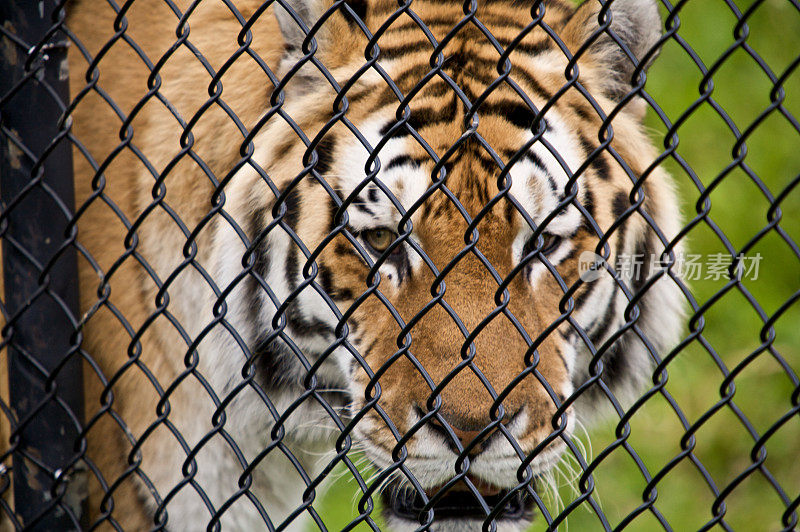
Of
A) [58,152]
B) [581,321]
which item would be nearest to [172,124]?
[58,152]

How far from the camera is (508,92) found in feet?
6.04

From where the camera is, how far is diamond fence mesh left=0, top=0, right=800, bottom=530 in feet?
5.18

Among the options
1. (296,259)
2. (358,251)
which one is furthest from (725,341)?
(358,251)

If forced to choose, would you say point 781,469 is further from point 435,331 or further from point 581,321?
point 435,331

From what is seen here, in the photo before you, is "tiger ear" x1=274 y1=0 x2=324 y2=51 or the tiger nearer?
the tiger

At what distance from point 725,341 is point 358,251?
2.67m

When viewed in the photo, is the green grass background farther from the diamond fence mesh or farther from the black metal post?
the black metal post

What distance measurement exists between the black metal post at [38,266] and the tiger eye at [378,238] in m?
0.58

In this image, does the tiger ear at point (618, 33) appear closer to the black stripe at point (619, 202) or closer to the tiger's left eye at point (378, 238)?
the black stripe at point (619, 202)

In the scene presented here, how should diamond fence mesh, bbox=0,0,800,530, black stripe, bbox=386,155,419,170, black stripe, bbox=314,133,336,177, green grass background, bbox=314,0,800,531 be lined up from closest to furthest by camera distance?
diamond fence mesh, bbox=0,0,800,530 → black stripe, bbox=386,155,419,170 → black stripe, bbox=314,133,336,177 → green grass background, bbox=314,0,800,531

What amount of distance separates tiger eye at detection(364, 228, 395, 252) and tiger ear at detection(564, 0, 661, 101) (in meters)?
0.58

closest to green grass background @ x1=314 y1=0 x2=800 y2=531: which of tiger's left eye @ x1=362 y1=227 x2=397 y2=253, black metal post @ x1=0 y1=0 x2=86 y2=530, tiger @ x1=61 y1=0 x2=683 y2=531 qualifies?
tiger @ x1=61 y1=0 x2=683 y2=531

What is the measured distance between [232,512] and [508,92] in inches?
48.1

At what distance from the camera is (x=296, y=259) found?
6.32 feet
